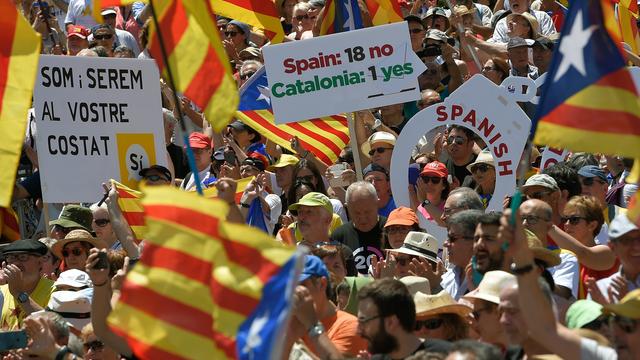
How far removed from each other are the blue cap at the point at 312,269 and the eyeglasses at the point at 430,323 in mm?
498

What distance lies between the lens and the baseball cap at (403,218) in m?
9.98

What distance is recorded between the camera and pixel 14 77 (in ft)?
26.6

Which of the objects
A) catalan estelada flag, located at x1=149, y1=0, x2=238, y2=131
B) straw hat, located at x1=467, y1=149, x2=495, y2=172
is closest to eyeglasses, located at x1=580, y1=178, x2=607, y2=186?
straw hat, located at x1=467, y1=149, x2=495, y2=172

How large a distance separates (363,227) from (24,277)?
2.28 metres

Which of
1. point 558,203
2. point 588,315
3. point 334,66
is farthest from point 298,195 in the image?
point 588,315

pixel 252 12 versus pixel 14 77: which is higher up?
pixel 14 77

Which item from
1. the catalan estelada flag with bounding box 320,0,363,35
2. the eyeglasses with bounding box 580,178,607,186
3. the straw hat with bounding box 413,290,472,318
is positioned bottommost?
the eyeglasses with bounding box 580,178,607,186

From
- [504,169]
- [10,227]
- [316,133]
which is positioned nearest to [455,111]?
[504,169]

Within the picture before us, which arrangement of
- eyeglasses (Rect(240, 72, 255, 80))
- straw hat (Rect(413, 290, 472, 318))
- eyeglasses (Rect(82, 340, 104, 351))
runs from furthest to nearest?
eyeglasses (Rect(240, 72, 255, 80)), eyeglasses (Rect(82, 340, 104, 351)), straw hat (Rect(413, 290, 472, 318))

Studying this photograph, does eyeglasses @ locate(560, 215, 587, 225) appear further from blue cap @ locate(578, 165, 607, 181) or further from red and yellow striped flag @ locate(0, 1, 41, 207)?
red and yellow striped flag @ locate(0, 1, 41, 207)

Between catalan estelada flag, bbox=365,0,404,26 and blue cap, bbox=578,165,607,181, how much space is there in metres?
4.14

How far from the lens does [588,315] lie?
7.17m

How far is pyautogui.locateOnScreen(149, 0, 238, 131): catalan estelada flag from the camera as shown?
7641mm

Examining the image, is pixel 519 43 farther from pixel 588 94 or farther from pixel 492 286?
pixel 588 94
